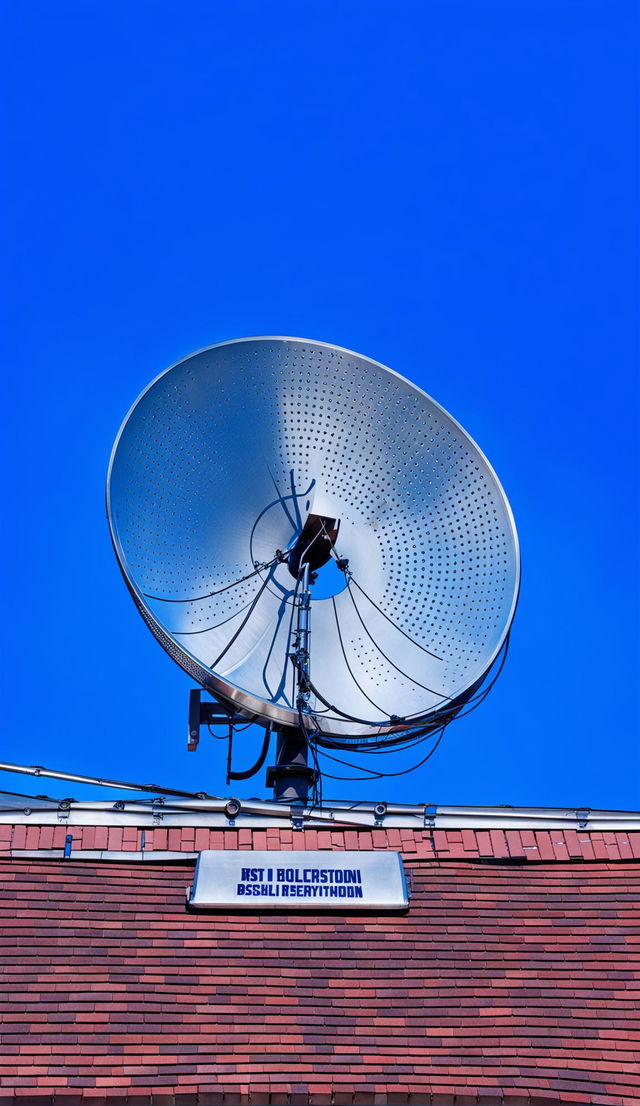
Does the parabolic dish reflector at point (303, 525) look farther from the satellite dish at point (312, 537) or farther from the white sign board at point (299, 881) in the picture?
the white sign board at point (299, 881)

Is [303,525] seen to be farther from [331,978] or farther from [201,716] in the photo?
[331,978]

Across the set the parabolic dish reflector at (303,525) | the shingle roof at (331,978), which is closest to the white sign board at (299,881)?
the shingle roof at (331,978)

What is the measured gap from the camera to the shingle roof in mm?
10820

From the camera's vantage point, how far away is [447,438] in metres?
17.3

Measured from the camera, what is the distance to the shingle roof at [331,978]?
10.8m

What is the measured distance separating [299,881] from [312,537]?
4917 millimetres

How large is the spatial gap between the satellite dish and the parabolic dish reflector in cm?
2

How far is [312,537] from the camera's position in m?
16.6

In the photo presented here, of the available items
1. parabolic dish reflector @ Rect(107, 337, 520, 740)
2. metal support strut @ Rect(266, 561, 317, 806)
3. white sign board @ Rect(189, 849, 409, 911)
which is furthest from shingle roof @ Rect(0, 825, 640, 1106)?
parabolic dish reflector @ Rect(107, 337, 520, 740)

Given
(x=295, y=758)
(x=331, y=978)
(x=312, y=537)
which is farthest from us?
(x=312, y=537)

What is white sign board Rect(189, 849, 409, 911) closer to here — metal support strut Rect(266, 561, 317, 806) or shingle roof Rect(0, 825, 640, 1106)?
shingle roof Rect(0, 825, 640, 1106)

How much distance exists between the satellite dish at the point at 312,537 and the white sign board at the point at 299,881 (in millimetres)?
2382

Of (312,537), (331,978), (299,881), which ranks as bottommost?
(331,978)

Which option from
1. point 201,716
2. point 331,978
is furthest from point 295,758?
point 331,978
